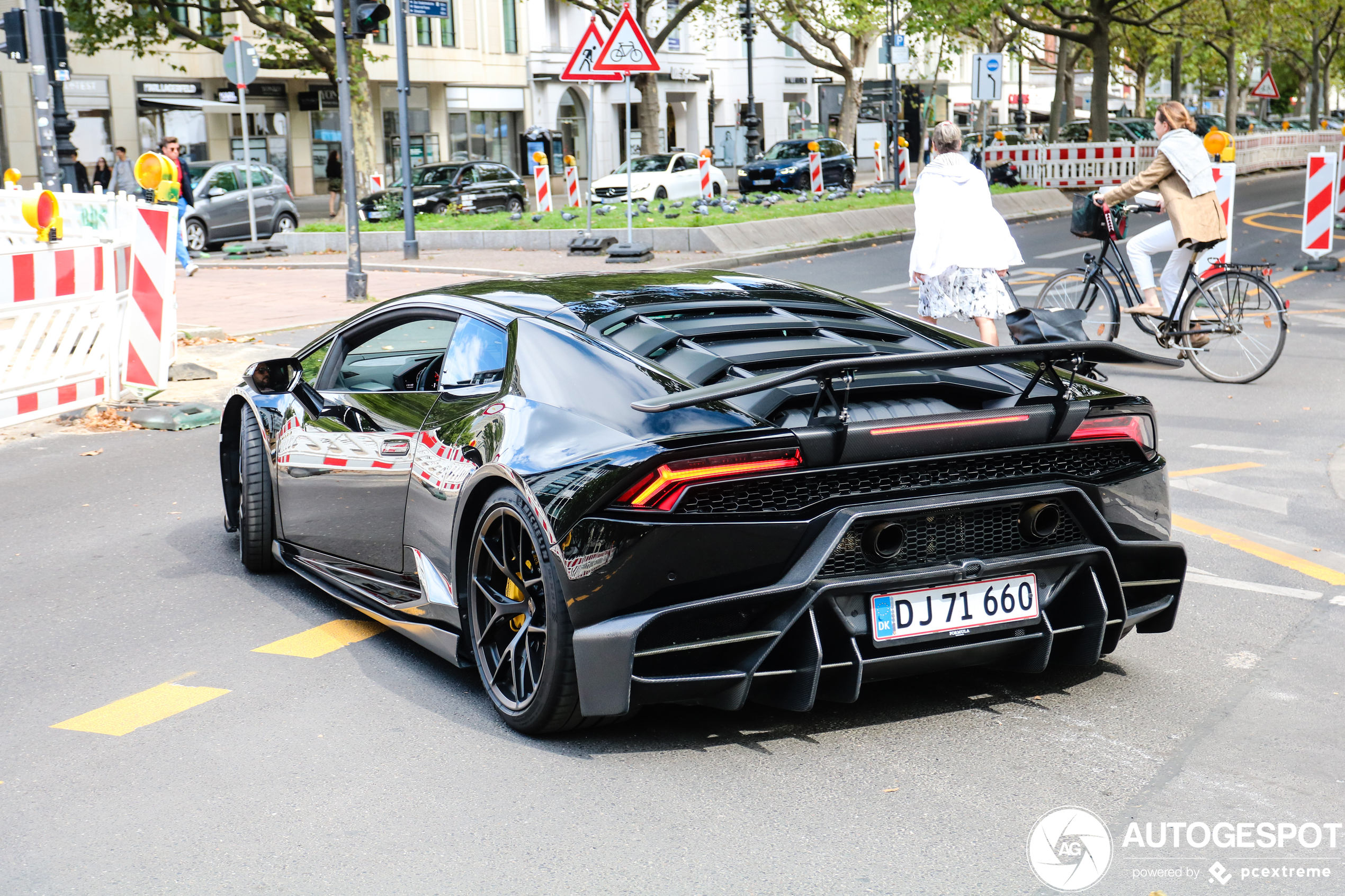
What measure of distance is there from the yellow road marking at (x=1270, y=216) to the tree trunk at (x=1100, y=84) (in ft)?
23.5

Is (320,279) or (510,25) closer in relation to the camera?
(320,279)

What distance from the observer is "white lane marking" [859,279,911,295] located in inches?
623

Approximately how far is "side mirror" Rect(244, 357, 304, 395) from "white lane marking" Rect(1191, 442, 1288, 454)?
4.96 metres

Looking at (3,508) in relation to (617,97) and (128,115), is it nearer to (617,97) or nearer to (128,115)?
(128,115)

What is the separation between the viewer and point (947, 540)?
3.83 m

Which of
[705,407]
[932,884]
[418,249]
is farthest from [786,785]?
[418,249]

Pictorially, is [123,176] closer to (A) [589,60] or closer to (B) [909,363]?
(A) [589,60]

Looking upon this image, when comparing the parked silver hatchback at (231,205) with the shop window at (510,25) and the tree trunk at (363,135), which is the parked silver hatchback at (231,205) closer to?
the tree trunk at (363,135)

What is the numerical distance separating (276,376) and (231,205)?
22.8 metres

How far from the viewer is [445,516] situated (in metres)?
Answer: 4.36

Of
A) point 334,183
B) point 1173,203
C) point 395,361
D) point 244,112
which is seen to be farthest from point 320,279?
point 334,183

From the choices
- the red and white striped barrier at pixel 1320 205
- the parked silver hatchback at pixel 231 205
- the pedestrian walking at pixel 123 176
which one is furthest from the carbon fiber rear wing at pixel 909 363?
the parked silver hatchback at pixel 231 205

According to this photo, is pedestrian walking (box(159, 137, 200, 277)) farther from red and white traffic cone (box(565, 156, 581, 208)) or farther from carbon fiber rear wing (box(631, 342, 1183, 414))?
carbon fiber rear wing (box(631, 342, 1183, 414))

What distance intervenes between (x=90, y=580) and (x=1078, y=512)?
4.02 metres
